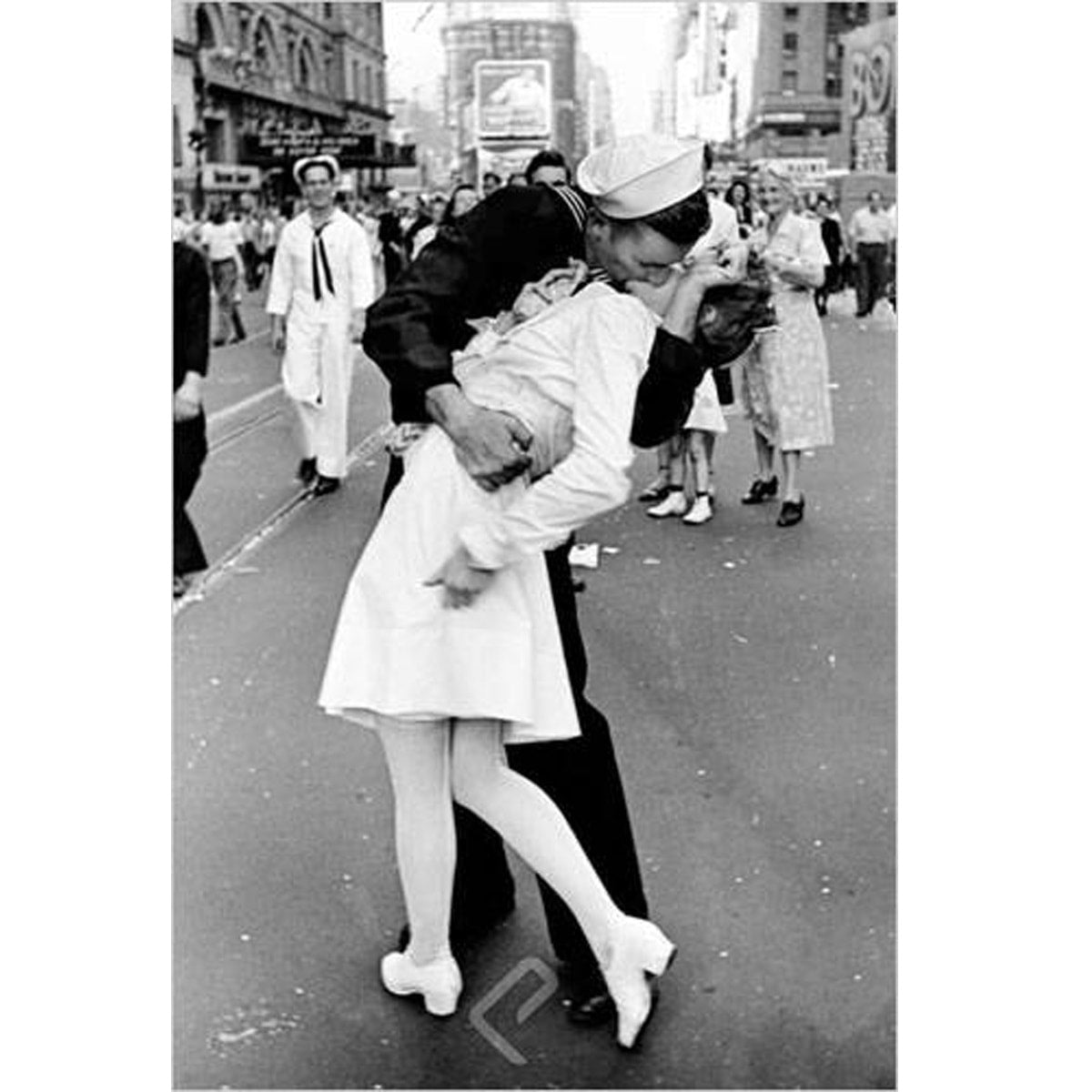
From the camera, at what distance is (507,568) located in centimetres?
278

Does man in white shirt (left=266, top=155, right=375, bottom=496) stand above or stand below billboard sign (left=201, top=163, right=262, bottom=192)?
below

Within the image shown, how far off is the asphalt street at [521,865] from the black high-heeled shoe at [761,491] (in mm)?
1009

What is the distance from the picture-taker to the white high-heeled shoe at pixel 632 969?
297cm

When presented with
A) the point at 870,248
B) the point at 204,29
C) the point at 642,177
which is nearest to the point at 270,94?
the point at 204,29

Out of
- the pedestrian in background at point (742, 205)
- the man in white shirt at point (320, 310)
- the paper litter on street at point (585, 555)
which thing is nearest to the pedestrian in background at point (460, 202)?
the man in white shirt at point (320, 310)

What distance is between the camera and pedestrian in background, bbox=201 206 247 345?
316cm

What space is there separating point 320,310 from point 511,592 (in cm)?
129

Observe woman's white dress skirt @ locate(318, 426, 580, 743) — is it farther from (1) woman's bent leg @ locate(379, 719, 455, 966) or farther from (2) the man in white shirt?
(2) the man in white shirt

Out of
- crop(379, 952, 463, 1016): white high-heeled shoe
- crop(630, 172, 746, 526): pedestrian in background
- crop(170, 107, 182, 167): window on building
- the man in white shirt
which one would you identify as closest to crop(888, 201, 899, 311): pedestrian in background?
crop(630, 172, 746, 526): pedestrian in background

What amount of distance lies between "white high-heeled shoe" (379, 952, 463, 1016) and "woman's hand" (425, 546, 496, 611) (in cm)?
62
